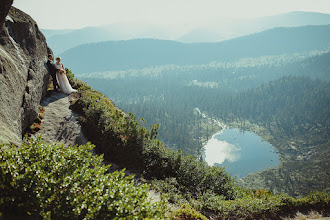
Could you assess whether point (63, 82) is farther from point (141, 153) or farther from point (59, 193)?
point (59, 193)

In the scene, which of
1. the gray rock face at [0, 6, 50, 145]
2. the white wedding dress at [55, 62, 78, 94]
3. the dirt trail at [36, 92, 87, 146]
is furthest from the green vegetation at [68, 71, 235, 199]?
the white wedding dress at [55, 62, 78, 94]

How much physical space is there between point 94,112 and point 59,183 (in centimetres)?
926

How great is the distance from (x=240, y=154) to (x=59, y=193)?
17722cm

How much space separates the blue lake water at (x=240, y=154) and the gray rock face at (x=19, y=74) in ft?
462

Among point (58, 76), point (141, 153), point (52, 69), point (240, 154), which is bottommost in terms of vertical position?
point (240, 154)

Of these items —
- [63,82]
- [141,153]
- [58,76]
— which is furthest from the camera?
[63,82]

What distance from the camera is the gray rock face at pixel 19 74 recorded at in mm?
9297

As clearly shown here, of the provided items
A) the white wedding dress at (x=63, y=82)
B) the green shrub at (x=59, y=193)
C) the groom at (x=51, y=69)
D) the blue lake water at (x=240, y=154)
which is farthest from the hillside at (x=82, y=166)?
the blue lake water at (x=240, y=154)

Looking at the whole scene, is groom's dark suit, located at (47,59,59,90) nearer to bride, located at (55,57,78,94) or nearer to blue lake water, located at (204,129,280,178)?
bride, located at (55,57,78,94)

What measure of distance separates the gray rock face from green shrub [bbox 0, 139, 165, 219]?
2991mm

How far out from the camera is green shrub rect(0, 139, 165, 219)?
496 centimetres

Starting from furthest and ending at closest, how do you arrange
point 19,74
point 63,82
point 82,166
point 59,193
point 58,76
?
point 63,82 → point 58,76 → point 19,74 → point 82,166 → point 59,193

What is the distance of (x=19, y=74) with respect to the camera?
11531mm

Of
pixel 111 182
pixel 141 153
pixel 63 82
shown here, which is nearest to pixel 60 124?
pixel 63 82
